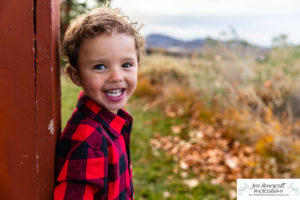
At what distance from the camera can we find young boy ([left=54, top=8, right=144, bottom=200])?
3.66ft

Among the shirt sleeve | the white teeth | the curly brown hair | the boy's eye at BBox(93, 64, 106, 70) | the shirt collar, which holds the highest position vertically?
the curly brown hair

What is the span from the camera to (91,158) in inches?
44.4

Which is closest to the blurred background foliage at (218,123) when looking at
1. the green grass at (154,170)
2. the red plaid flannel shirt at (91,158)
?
the green grass at (154,170)

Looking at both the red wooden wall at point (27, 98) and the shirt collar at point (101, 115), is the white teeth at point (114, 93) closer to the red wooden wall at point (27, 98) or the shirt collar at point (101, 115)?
the shirt collar at point (101, 115)

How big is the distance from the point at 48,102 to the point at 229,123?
3.96 m

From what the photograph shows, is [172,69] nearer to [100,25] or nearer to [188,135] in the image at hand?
[188,135]

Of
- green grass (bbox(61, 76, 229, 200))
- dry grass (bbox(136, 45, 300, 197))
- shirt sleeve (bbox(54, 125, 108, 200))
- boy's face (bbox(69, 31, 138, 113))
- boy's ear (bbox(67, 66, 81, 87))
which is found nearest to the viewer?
shirt sleeve (bbox(54, 125, 108, 200))

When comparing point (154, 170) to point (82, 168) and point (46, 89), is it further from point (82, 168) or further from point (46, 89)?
point (46, 89)

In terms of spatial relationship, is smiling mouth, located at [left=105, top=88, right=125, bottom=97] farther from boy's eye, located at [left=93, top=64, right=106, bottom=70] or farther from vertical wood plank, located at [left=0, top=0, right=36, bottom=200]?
vertical wood plank, located at [left=0, top=0, right=36, bottom=200]

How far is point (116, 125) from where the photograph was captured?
54.0 inches

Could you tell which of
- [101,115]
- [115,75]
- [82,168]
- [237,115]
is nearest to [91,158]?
[82,168]

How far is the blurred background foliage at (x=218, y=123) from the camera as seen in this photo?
11.9 ft

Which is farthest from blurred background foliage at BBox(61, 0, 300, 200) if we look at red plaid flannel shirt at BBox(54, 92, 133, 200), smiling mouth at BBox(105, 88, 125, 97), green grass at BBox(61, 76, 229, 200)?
smiling mouth at BBox(105, 88, 125, 97)

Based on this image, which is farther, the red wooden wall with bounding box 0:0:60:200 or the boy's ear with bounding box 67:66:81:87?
the boy's ear with bounding box 67:66:81:87
